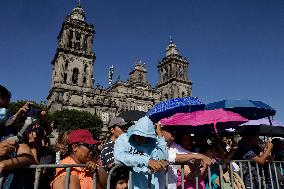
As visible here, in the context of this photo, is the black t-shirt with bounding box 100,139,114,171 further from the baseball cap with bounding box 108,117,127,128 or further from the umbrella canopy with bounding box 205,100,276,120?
the umbrella canopy with bounding box 205,100,276,120

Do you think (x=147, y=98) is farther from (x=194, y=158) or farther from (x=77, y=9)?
(x=194, y=158)

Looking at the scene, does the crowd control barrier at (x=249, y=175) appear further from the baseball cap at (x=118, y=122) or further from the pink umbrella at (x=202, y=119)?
the baseball cap at (x=118, y=122)

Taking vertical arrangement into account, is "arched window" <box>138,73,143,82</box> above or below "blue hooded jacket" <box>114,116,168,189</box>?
above

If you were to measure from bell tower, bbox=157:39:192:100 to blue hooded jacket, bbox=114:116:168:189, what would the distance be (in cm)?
5408

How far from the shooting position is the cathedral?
151ft

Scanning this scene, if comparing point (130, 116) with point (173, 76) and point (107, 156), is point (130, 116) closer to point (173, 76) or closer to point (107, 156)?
point (107, 156)

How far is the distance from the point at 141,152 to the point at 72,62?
4547 cm

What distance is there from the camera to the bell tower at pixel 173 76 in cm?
5859

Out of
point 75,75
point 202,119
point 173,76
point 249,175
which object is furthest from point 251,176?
point 173,76

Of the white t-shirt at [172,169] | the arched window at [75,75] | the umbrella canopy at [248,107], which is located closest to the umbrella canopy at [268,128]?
the umbrella canopy at [248,107]

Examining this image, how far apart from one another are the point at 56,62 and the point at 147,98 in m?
20.0

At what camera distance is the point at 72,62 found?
47000mm

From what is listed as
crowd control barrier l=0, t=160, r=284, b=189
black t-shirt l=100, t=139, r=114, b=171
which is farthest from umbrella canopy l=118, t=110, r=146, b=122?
crowd control barrier l=0, t=160, r=284, b=189

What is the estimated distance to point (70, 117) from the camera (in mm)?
42094
